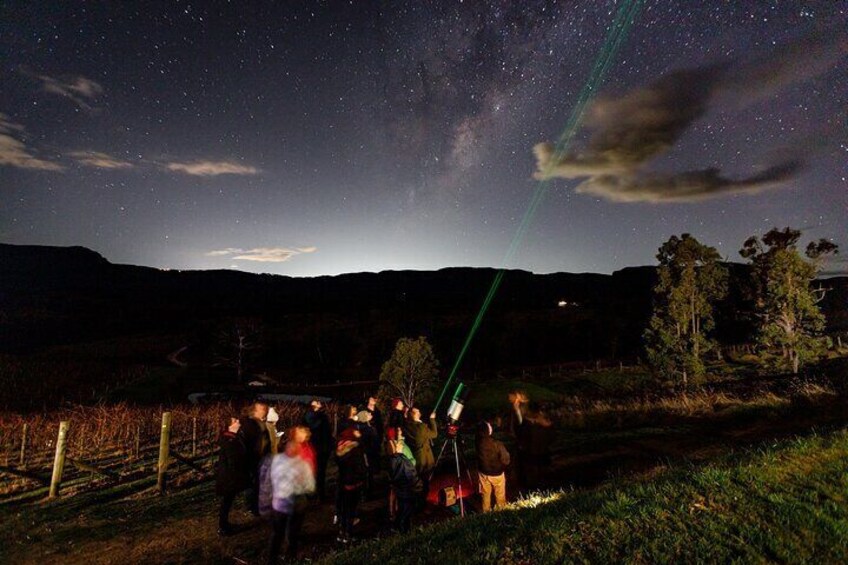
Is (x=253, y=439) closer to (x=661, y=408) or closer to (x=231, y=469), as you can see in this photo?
(x=231, y=469)

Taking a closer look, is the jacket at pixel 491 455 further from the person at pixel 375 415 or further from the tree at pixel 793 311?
the tree at pixel 793 311

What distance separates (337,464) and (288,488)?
42.0 inches

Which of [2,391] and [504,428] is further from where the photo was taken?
[2,391]

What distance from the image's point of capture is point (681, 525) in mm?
5105

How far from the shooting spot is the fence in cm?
1303

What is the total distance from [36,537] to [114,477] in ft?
15.5

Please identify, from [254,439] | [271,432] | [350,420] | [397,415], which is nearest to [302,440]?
[350,420]

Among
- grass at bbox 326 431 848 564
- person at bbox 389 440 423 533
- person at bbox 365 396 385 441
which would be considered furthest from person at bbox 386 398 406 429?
grass at bbox 326 431 848 564

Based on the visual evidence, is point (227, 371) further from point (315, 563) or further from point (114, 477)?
point (315, 563)

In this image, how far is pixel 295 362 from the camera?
7581 centimetres

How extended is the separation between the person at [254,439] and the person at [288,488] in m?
1.81

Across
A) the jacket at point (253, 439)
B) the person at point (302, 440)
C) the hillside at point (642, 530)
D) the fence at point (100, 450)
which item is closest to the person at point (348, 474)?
the hillside at point (642, 530)

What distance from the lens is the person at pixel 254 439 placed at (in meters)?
8.49

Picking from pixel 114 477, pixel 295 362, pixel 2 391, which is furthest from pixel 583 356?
pixel 2 391
